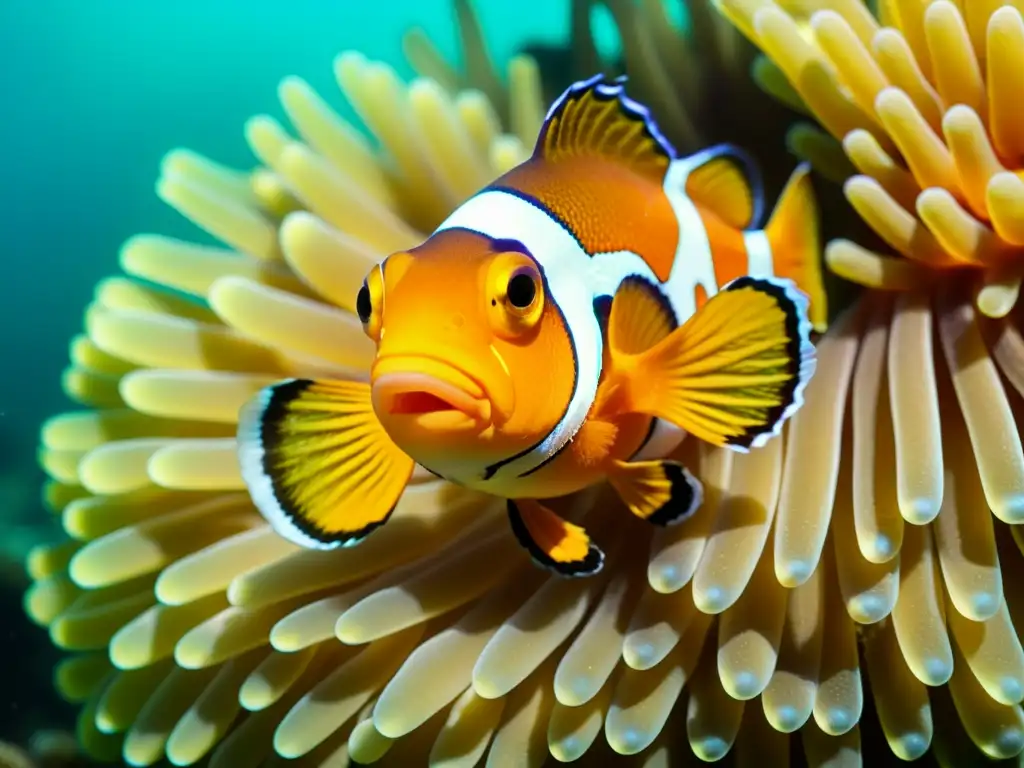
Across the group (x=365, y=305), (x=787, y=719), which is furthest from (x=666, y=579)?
(x=365, y=305)

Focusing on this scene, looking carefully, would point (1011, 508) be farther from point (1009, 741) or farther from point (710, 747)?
point (710, 747)

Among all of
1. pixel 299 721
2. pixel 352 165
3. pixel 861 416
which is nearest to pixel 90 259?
pixel 352 165

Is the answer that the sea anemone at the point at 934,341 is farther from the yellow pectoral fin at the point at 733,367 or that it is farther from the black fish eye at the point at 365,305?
the black fish eye at the point at 365,305

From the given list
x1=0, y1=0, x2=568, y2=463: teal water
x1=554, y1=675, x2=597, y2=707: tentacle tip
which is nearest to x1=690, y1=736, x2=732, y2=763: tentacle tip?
x1=554, y1=675, x2=597, y2=707: tentacle tip

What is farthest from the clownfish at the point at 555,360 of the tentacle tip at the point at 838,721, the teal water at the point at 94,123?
the teal water at the point at 94,123

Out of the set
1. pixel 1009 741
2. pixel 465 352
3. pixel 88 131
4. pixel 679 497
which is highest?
pixel 88 131

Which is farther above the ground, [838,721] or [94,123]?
[94,123]
